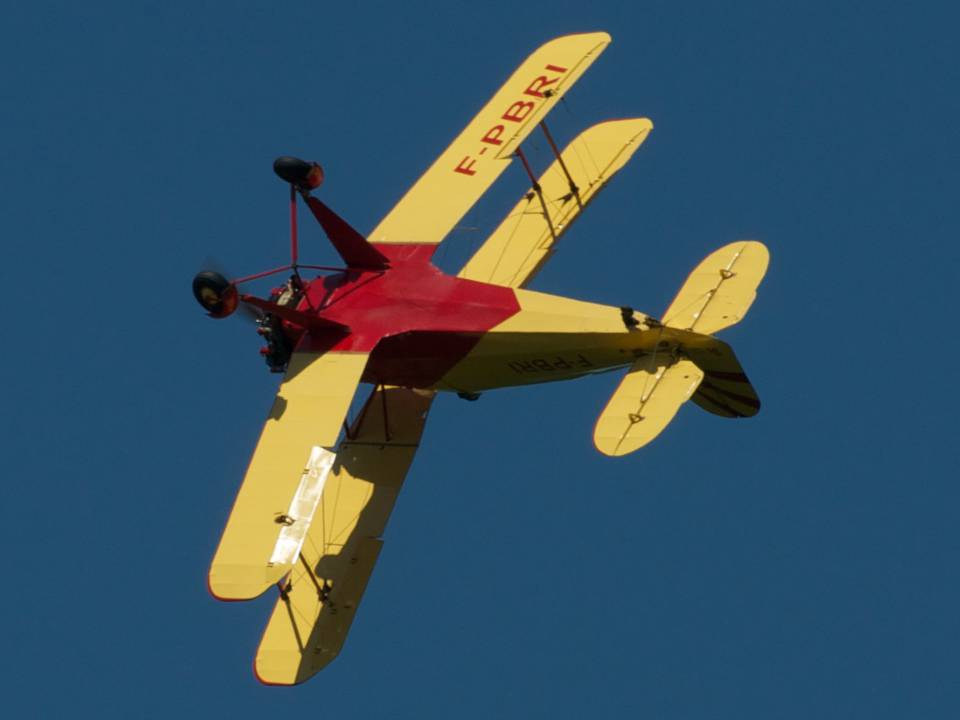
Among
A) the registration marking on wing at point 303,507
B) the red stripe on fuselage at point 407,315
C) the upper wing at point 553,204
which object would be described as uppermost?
the upper wing at point 553,204

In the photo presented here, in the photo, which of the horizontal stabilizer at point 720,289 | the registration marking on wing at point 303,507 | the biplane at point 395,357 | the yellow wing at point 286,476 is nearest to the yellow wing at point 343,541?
the biplane at point 395,357

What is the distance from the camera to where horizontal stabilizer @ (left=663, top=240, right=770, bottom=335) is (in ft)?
111

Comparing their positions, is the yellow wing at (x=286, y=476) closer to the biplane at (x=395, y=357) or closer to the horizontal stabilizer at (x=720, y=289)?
the biplane at (x=395, y=357)

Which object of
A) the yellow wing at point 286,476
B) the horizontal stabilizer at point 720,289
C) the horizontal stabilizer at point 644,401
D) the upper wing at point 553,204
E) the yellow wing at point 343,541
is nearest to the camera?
the yellow wing at point 286,476

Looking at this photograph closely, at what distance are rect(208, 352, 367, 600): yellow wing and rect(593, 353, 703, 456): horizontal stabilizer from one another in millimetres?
3220

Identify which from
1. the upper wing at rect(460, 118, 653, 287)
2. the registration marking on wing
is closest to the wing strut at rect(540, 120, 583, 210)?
the upper wing at rect(460, 118, 653, 287)

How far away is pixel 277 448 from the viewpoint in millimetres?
33531

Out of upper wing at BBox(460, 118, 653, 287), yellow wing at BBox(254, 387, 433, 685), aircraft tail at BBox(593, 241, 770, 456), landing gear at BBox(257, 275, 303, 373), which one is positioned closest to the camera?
aircraft tail at BBox(593, 241, 770, 456)

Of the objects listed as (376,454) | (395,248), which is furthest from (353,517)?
(395,248)

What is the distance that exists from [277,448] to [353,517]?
2314mm

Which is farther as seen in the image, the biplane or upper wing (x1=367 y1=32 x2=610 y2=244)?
upper wing (x1=367 y1=32 x2=610 y2=244)

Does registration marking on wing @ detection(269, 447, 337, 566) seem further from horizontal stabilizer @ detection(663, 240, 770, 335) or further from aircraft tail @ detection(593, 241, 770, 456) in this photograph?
horizontal stabilizer @ detection(663, 240, 770, 335)

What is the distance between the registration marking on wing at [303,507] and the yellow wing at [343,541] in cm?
232

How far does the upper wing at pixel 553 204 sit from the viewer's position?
37.2 metres
